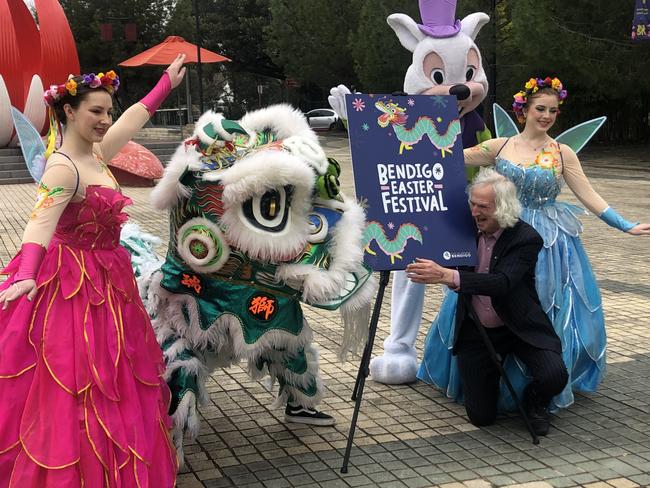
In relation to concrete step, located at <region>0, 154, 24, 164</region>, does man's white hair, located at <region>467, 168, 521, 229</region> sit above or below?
above

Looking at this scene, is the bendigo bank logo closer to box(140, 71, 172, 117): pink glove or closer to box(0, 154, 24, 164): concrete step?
box(140, 71, 172, 117): pink glove

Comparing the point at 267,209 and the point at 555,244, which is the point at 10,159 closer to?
the point at 555,244

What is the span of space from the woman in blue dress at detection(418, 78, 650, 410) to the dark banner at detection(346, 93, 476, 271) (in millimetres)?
550

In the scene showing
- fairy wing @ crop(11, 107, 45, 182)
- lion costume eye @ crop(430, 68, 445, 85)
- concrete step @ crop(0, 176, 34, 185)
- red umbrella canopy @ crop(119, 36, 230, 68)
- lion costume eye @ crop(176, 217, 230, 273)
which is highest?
red umbrella canopy @ crop(119, 36, 230, 68)

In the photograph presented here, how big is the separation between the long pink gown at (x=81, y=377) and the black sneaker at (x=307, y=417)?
1.06 meters

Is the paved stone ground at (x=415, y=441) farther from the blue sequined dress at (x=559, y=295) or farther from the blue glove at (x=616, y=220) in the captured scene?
the blue glove at (x=616, y=220)

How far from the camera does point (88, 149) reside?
3.20m

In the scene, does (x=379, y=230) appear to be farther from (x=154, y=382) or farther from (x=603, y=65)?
(x=603, y=65)

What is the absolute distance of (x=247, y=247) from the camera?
3.33 m

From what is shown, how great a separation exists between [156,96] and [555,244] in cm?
228

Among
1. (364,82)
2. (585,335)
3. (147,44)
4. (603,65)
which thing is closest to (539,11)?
(603,65)

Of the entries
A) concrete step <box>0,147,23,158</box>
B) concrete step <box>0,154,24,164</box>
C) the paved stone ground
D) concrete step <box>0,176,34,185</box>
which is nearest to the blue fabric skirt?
the paved stone ground

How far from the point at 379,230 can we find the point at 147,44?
121 ft

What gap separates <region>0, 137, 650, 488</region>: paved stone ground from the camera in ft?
11.7
